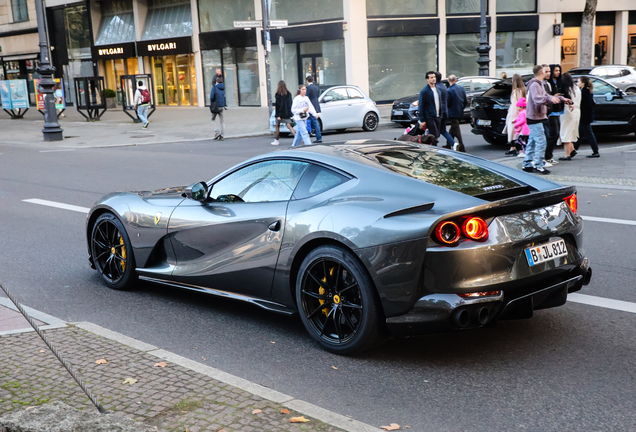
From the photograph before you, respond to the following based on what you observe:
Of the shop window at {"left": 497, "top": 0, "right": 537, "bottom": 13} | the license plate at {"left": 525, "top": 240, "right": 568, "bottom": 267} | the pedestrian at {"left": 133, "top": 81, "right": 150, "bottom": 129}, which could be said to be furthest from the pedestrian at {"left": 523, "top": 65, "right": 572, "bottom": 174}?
the shop window at {"left": 497, "top": 0, "right": 537, "bottom": 13}

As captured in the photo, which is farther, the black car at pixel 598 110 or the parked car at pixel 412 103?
the parked car at pixel 412 103

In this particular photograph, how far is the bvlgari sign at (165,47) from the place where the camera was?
127 feet

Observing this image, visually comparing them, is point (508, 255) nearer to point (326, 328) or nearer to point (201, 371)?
point (326, 328)

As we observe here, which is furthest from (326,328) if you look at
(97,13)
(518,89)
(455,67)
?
(97,13)

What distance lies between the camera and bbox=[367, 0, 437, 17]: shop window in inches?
1270

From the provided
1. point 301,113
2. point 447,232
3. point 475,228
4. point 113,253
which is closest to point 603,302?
point 475,228

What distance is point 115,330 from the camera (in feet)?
16.8

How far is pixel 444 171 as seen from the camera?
4.76 m

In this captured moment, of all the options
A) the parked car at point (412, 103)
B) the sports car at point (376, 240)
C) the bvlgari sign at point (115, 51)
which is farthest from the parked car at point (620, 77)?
the bvlgari sign at point (115, 51)

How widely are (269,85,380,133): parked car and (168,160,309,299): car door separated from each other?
1640cm

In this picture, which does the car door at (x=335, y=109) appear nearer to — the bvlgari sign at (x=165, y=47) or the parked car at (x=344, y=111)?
the parked car at (x=344, y=111)

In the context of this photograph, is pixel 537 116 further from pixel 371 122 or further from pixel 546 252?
pixel 371 122

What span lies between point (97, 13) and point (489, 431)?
151 ft

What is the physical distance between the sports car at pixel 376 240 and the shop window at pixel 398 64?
2790 cm
